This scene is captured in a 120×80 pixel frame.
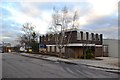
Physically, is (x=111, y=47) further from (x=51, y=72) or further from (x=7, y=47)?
(x=7, y=47)

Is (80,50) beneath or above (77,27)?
beneath

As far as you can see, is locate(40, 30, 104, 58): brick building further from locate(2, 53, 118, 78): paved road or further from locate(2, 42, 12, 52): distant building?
locate(2, 42, 12, 52): distant building

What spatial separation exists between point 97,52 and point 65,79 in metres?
44.1

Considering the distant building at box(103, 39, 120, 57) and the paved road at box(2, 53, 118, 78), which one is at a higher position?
the distant building at box(103, 39, 120, 57)

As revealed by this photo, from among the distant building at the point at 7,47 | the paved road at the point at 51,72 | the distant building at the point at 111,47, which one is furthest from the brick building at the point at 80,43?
the distant building at the point at 7,47

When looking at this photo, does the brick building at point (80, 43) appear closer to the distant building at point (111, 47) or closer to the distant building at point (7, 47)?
the distant building at point (111, 47)

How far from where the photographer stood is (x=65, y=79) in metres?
14.7

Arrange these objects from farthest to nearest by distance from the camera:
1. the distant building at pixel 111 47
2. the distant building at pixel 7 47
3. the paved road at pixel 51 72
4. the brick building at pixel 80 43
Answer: the distant building at pixel 7 47 < the distant building at pixel 111 47 < the brick building at pixel 80 43 < the paved road at pixel 51 72

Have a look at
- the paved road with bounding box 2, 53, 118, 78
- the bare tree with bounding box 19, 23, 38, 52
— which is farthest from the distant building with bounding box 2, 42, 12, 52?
the paved road with bounding box 2, 53, 118, 78

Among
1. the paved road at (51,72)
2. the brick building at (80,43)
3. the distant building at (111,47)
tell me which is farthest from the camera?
the distant building at (111,47)

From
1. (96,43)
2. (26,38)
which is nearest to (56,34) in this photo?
(96,43)

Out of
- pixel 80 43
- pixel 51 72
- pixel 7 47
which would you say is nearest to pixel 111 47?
pixel 80 43

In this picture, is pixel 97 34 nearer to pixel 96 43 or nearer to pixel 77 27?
pixel 96 43

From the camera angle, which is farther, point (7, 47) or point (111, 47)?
point (7, 47)
